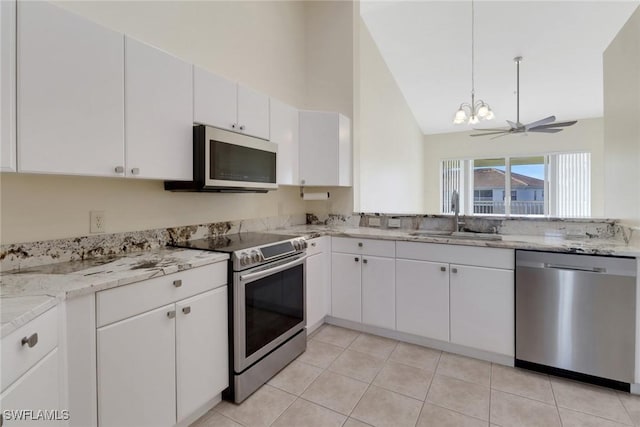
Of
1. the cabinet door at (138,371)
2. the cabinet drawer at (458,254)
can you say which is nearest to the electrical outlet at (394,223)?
the cabinet drawer at (458,254)

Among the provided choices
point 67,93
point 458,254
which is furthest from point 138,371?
point 458,254

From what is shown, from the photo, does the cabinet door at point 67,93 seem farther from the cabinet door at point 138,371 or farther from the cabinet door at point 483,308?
the cabinet door at point 483,308

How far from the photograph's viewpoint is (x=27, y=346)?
919 mm

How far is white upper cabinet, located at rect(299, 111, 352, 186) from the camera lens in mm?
2951

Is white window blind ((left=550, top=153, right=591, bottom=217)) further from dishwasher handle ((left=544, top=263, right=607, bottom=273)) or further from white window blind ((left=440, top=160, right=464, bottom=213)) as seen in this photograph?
dishwasher handle ((left=544, top=263, right=607, bottom=273))

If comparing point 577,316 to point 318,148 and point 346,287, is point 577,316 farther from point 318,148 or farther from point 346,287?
point 318,148

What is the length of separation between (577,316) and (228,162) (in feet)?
7.95

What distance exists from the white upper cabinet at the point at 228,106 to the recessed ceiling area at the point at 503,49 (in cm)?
256

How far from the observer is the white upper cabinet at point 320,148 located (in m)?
2.95

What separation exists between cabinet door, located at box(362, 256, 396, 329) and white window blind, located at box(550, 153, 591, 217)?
211 inches

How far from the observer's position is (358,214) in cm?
330

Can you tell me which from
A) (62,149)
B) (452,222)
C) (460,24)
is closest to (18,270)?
(62,149)

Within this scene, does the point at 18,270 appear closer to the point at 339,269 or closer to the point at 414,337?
the point at 339,269

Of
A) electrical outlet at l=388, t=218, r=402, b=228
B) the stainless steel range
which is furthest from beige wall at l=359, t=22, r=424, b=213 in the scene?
the stainless steel range
